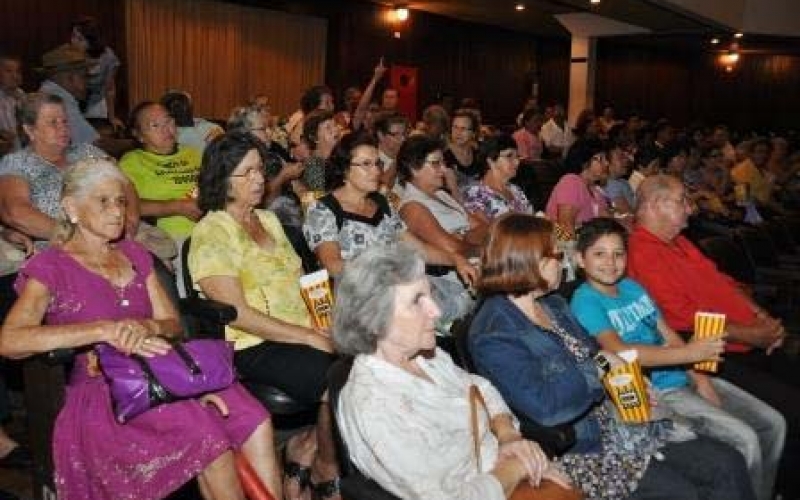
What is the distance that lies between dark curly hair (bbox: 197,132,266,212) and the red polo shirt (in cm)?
155

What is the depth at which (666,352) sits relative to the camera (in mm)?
2566

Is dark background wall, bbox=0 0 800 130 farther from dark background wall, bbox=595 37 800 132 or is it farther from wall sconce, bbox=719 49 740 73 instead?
wall sconce, bbox=719 49 740 73

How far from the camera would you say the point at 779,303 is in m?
5.09

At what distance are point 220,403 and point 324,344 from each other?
0.48 meters

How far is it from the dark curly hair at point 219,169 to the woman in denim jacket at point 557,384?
1.01 m

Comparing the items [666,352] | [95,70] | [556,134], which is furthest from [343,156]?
[556,134]

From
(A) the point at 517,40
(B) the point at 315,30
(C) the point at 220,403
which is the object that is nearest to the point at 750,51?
(A) the point at 517,40

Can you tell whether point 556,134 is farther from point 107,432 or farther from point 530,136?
point 107,432

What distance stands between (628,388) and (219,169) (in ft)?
4.98

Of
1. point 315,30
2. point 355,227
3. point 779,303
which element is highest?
point 315,30

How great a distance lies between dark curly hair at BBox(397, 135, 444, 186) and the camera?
3908mm

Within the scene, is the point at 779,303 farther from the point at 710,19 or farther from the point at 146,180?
the point at 710,19

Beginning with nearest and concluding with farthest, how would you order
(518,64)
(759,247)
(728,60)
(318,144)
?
(318,144), (759,247), (518,64), (728,60)

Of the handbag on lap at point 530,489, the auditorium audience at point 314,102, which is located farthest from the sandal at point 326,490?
the auditorium audience at point 314,102
